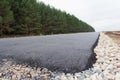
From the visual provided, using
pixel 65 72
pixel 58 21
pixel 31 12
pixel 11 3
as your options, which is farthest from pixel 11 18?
pixel 65 72

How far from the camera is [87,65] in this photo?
5922 millimetres

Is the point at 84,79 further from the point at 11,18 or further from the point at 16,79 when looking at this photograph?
the point at 11,18

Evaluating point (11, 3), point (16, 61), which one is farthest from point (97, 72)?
point (11, 3)

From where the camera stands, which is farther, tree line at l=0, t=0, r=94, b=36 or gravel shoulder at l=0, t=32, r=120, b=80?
tree line at l=0, t=0, r=94, b=36

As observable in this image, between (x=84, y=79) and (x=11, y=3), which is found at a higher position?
(x=11, y=3)

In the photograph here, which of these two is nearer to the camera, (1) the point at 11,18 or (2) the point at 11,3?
(1) the point at 11,18

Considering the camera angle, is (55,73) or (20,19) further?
(20,19)

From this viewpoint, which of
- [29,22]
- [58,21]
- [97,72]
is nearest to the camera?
[97,72]

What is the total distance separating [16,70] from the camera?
18.0 ft

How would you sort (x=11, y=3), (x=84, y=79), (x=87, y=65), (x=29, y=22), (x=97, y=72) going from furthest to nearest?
(x=29, y=22) → (x=11, y=3) → (x=87, y=65) → (x=97, y=72) → (x=84, y=79)

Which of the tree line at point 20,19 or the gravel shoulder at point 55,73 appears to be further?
the tree line at point 20,19

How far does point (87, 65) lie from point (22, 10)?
32.8 m

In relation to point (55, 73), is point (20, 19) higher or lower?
higher

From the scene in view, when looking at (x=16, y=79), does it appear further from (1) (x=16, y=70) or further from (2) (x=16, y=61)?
(2) (x=16, y=61)
